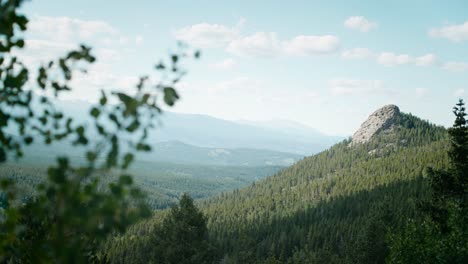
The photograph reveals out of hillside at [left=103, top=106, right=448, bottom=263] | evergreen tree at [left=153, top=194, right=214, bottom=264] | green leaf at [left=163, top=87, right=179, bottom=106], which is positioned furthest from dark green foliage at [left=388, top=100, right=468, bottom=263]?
hillside at [left=103, top=106, right=448, bottom=263]

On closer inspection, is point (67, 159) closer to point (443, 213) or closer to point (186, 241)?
point (443, 213)

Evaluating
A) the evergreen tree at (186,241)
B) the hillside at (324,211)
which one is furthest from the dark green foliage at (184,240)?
the hillside at (324,211)

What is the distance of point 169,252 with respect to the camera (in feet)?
104

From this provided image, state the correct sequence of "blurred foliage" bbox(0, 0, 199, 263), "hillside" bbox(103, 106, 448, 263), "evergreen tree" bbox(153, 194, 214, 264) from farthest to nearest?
"hillside" bbox(103, 106, 448, 263), "evergreen tree" bbox(153, 194, 214, 264), "blurred foliage" bbox(0, 0, 199, 263)

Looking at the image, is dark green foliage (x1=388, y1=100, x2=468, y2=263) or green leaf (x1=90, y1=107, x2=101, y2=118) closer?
green leaf (x1=90, y1=107, x2=101, y2=118)

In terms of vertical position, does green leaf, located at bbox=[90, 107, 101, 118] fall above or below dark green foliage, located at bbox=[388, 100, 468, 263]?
above

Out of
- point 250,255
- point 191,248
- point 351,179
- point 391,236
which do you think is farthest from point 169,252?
point 351,179

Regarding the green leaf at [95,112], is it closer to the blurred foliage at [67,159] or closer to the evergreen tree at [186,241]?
the blurred foliage at [67,159]

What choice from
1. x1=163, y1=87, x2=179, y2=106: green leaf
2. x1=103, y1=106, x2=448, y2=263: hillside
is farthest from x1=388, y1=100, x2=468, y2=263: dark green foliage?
x1=103, y1=106, x2=448, y2=263: hillside

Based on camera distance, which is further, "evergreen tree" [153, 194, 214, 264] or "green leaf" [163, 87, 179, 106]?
"evergreen tree" [153, 194, 214, 264]

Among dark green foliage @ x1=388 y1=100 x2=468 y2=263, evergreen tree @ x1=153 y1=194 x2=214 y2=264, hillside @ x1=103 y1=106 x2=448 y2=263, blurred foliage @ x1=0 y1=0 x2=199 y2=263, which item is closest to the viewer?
blurred foliage @ x1=0 y1=0 x2=199 y2=263

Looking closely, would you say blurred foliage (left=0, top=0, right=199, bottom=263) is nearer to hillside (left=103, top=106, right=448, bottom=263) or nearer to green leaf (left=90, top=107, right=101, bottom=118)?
green leaf (left=90, top=107, right=101, bottom=118)

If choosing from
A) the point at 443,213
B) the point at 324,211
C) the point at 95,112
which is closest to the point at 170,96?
the point at 95,112

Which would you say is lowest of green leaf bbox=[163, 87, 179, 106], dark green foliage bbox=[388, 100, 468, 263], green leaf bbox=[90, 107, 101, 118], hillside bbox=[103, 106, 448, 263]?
hillside bbox=[103, 106, 448, 263]
